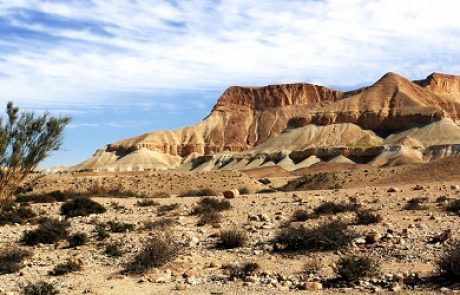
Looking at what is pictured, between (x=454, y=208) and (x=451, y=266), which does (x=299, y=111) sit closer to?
(x=454, y=208)

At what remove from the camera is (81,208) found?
942 inches

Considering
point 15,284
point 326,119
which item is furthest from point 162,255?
point 326,119

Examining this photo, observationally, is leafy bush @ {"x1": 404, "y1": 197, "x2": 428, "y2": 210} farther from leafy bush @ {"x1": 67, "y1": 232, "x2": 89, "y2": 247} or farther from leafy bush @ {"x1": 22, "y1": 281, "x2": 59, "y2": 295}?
leafy bush @ {"x1": 22, "y1": 281, "x2": 59, "y2": 295}

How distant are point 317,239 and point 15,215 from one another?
14.7 metres

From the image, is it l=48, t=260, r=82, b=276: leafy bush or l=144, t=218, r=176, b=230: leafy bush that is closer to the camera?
l=48, t=260, r=82, b=276: leafy bush

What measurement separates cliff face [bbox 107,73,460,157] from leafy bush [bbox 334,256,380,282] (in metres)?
108

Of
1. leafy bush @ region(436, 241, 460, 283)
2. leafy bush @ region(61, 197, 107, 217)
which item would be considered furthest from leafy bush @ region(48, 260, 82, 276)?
leafy bush @ region(61, 197, 107, 217)

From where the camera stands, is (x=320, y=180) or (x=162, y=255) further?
(x=320, y=180)

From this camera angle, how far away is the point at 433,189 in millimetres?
25062

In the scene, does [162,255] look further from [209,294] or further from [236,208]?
[236,208]

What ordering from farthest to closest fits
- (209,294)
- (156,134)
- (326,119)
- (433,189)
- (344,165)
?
(156,134) < (326,119) < (344,165) < (433,189) < (209,294)

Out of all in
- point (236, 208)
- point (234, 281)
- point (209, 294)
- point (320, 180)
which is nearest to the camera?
point (209, 294)

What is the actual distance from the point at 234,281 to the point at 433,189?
1718cm

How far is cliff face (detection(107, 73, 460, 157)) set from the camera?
12269 cm
